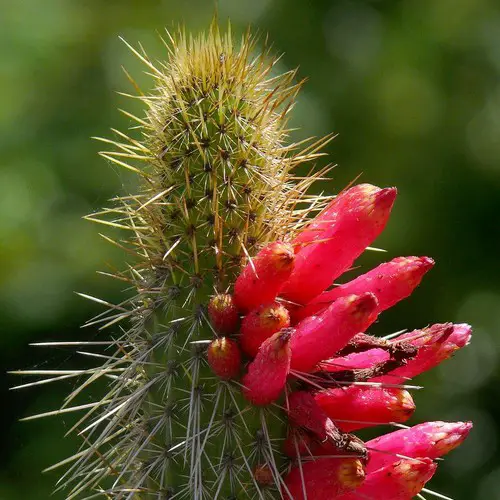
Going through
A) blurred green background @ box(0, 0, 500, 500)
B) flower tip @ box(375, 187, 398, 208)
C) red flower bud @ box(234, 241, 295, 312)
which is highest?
flower tip @ box(375, 187, 398, 208)

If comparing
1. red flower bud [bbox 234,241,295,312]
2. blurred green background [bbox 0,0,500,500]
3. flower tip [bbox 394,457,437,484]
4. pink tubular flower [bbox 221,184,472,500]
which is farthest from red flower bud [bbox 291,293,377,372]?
blurred green background [bbox 0,0,500,500]

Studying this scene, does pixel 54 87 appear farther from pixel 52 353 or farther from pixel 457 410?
pixel 457 410

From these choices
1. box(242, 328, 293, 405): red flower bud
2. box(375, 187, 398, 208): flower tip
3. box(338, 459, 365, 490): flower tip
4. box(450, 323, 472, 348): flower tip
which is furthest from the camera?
box(450, 323, 472, 348): flower tip

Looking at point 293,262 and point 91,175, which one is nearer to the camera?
point 293,262

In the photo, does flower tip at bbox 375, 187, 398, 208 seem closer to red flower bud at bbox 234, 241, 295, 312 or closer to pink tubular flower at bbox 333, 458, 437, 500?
red flower bud at bbox 234, 241, 295, 312

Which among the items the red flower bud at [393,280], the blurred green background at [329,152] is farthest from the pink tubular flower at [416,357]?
the blurred green background at [329,152]

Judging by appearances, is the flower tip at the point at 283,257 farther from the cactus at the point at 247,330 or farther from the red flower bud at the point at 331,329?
the red flower bud at the point at 331,329

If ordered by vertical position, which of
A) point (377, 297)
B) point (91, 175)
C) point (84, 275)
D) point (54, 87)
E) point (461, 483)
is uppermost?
point (377, 297)

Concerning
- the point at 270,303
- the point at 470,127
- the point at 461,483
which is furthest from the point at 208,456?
the point at 470,127
